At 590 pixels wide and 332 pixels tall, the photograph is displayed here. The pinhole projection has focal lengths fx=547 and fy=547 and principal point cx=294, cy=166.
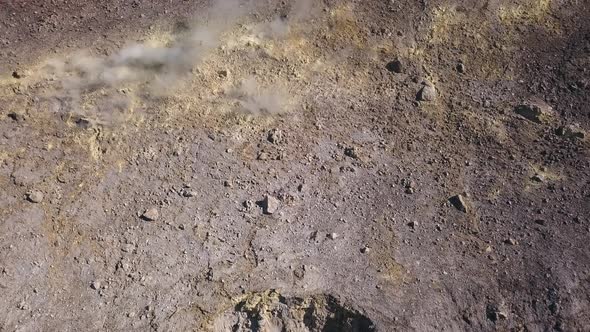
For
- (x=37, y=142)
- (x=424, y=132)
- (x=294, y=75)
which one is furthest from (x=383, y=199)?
(x=37, y=142)

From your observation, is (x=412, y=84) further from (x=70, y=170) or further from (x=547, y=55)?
(x=70, y=170)

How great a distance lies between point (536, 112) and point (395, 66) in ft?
6.01

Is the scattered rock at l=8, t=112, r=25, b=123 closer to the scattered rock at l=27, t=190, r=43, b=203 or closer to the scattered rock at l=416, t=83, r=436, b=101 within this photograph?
the scattered rock at l=27, t=190, r=43, b=203

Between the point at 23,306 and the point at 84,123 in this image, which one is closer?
the point at 23,306

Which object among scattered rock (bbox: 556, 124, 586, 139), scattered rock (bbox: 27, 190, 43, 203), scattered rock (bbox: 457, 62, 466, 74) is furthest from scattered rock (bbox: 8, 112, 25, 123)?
scattered rock (bbox: 556, 124, 586, 139)

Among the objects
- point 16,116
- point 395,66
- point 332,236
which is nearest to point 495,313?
point 332,236

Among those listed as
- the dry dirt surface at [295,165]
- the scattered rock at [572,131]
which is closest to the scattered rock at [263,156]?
the dry dirt surface at [295,165]

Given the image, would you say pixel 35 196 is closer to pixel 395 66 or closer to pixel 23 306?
pixel 23 306

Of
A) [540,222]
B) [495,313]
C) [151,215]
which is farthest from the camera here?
[151,215]

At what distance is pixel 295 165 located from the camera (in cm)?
662

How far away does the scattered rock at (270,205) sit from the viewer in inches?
248

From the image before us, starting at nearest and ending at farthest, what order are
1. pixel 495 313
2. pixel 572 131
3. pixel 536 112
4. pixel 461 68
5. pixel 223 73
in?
pixel 495 313 → pixel 572 131 → pixel 536 112 → pixel 461 68 → pixel 223 73

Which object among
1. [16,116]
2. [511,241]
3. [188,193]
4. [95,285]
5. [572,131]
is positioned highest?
[16,116]

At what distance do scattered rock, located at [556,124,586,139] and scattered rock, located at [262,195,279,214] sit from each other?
11.6ft
